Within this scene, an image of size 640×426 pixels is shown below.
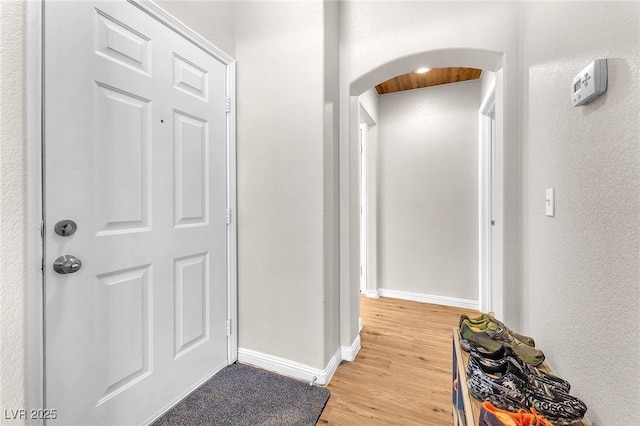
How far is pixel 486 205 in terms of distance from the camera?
2773 millimetres

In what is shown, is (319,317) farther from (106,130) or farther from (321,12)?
(321,12)

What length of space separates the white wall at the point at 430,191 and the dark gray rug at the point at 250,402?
77.2 inches

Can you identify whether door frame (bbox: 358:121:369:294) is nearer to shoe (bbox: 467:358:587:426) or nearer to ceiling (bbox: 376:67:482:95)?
ceiling (bbox: 376:67:482:95)

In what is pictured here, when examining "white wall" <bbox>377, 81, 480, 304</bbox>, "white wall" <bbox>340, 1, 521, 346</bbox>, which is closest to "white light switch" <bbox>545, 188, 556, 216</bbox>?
"white wall" <bbox>340, 1, 521, 346</bbox>

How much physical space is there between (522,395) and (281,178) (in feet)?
4.90

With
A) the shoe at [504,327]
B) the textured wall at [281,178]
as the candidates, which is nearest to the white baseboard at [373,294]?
the textured wall at [281,178]

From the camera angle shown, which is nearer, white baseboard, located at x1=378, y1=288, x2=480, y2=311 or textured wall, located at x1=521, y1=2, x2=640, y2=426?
textured wall, located at x1=521, y1=2, x2=640, y2=426

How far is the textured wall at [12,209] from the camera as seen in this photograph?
867mm

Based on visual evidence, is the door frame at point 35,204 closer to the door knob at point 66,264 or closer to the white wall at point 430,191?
the door knob at point 66,264

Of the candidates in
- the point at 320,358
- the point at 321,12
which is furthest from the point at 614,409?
the point at 321,12

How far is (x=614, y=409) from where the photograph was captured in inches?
28.1

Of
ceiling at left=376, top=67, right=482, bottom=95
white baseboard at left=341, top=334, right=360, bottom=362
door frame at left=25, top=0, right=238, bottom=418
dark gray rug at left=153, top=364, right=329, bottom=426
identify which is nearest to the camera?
door frame at left=25, top=0, right=238, bottom=418

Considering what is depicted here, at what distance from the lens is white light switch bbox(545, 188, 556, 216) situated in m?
1.11

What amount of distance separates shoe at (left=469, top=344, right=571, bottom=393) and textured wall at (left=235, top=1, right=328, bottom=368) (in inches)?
35.7
